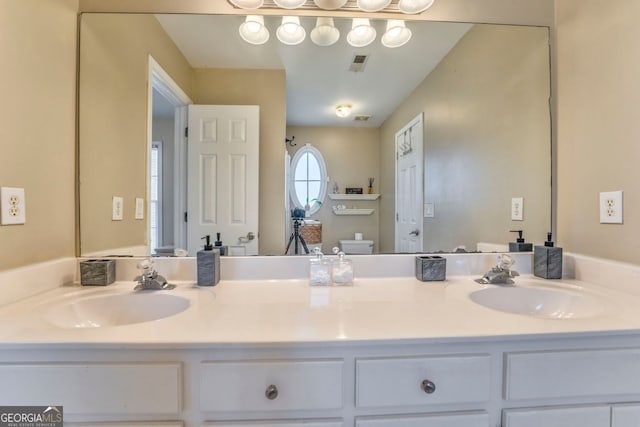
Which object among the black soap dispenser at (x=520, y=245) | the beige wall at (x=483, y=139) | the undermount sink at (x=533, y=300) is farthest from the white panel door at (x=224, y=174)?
the black soap dispenser at (x=520, y=245)

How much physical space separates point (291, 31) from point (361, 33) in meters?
0.31

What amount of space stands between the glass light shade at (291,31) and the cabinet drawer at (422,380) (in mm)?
1261

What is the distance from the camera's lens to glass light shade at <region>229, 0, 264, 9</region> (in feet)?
3.81

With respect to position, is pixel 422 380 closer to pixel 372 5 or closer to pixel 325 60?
pixel 325 60

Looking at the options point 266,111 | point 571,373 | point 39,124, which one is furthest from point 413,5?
point 39,124

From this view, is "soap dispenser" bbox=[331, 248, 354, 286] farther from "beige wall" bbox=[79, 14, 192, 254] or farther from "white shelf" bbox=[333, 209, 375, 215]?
"beige wall" bbox=[79, 14, 192, 254]

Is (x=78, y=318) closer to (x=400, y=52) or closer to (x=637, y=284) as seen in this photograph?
(x=400, y=52)

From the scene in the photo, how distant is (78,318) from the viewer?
90cm

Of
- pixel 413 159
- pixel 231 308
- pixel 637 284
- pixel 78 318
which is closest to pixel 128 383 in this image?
pixel 231 308

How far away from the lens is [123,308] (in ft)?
3.21

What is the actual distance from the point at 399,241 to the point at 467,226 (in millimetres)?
336

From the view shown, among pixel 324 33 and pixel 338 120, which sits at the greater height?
pixel 324 33

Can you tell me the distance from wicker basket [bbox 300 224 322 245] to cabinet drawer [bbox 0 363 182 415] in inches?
28.8

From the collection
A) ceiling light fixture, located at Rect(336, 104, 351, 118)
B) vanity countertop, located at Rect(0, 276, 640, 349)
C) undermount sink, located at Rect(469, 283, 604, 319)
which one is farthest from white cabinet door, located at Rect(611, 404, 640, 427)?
ceiling light fixture, located at Rect(336, 104, 351, 118)
